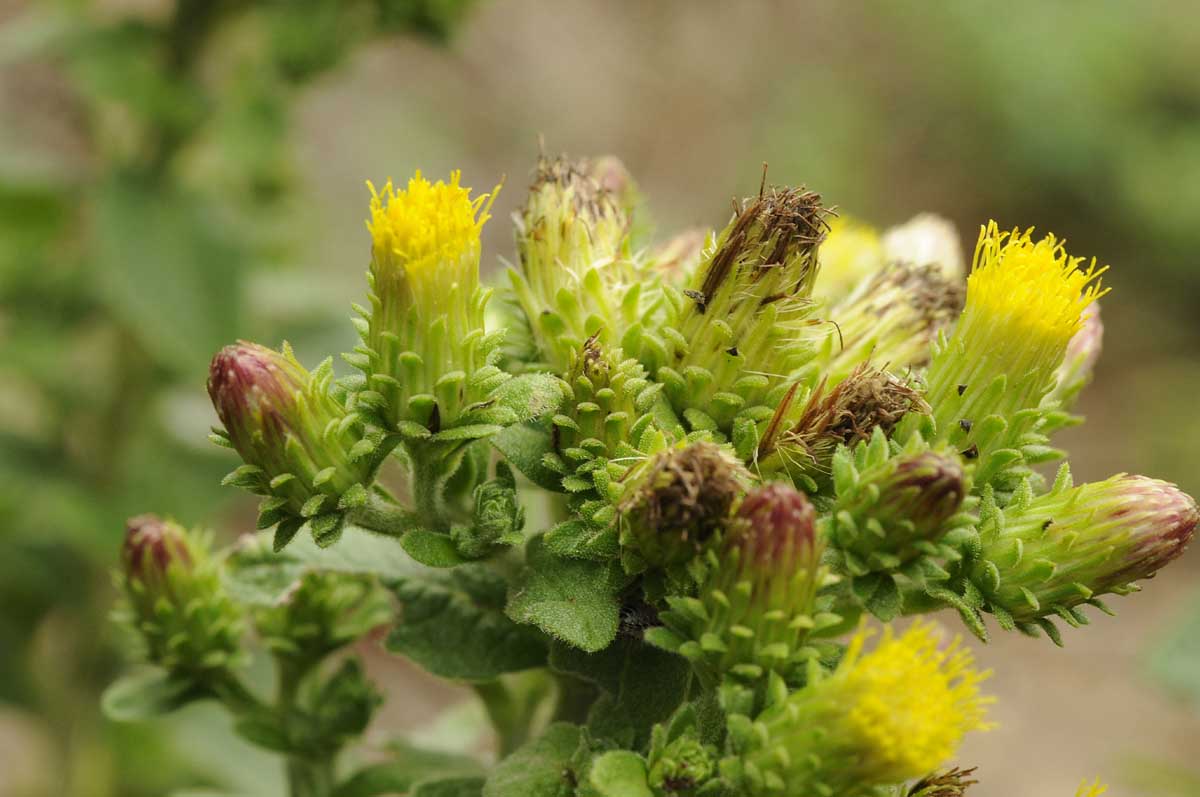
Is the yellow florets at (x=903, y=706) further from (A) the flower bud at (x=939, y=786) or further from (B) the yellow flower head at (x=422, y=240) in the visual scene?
(B) the yellow flower head at (x=422, y=240)

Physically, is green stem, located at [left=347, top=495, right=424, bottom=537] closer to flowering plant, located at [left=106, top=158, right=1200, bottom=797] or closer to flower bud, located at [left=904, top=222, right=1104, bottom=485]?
flowering plant, located at [left=106, top=158, right=1200, bottom=797]

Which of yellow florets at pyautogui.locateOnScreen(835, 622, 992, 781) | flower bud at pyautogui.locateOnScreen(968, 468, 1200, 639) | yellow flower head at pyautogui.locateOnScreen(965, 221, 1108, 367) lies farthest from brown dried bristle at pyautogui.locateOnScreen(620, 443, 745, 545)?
yellow flower head at pyautogui.locateOnScreen(965, 221, 1108, 367)

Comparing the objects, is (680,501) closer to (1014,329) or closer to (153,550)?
(1014,329)

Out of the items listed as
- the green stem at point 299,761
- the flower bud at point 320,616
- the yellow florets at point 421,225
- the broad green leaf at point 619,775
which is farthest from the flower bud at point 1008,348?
the green stem at point 299,761

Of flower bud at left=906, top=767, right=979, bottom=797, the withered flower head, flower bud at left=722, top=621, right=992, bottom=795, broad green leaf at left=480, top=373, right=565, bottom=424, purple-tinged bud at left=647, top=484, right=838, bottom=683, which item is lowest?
flower bud at left=906, top=767, right=979, bottom=797

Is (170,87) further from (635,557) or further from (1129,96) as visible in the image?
(1129,96)

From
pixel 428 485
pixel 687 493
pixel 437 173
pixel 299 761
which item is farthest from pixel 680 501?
pixel 437 173
